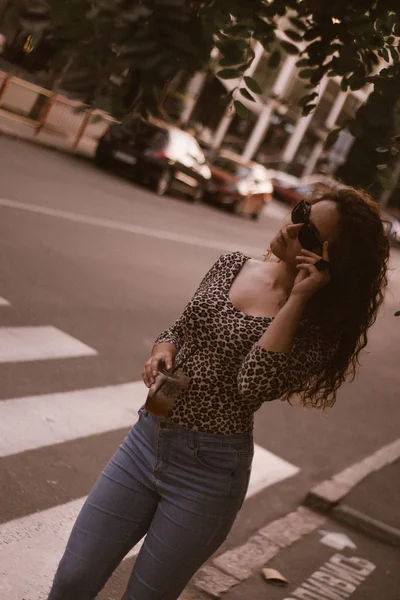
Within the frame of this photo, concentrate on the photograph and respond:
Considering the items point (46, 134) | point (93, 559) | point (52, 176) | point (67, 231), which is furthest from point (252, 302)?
point (46, 134)

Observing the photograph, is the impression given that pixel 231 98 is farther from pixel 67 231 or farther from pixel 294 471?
pixel 67 231

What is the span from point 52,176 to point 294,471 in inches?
427

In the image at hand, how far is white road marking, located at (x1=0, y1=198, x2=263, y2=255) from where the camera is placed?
40.0ft

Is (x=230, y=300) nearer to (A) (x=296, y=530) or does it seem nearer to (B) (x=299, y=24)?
(B) (x=299, y=24)

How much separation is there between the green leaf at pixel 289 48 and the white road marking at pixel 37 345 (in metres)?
3.47

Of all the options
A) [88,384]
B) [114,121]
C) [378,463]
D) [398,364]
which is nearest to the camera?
[114,121]

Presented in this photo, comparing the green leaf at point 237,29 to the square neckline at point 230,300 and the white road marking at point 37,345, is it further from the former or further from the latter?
the white road marking at point 37,345

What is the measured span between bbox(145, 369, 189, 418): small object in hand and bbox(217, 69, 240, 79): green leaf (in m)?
1.41

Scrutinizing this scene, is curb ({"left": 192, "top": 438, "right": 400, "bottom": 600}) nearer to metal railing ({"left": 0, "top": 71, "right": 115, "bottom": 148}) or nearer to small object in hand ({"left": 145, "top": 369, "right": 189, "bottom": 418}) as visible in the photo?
small object in hand ({"left": 145, "top": 369, "right": 189, "bottom": 418})

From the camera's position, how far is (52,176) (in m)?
16.4

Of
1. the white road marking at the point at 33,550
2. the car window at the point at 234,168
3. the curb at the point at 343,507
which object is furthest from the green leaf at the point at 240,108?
the car window at the point at 234,168

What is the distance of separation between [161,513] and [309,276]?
0.88 meters

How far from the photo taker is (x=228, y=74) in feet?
11.8

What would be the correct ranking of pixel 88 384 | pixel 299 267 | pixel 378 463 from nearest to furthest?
1. pixel 299 267
2. pixel 88 384
3. pixel 378 463
